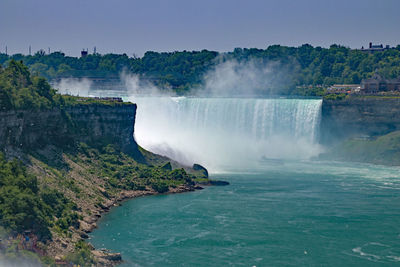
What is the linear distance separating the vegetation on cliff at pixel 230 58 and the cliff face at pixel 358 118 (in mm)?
34839

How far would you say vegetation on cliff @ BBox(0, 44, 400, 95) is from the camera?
138375 millimetres

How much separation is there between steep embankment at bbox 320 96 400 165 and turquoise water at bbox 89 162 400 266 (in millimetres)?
15951

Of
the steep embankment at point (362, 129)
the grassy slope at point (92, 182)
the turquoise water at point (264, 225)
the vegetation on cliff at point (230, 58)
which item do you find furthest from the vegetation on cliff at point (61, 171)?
the vegetation on cliff at point (230, 58)

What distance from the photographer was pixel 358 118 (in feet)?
301

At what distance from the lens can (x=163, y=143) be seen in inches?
3248

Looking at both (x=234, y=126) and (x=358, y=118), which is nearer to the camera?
(x=358, y=118)

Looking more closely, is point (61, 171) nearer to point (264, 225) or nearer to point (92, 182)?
point (92, 182)

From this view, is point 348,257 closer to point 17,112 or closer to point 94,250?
point 94,250

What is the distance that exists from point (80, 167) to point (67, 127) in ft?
18.2

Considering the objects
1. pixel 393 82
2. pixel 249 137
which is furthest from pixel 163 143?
pixel 393 82

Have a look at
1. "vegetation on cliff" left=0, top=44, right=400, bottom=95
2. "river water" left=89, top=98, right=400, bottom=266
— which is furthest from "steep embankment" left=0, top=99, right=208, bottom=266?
"vegetation on cliff" left=0, top=44, right=400, bottom=95

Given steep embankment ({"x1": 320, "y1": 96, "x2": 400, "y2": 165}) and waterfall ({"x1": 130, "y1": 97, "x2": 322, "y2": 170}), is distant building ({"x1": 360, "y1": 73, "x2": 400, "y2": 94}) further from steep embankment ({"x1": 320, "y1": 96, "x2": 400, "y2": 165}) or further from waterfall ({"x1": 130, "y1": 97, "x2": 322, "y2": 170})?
waterfall ({"x1": 130, "y1": 97, "x2": 322, "y2": 170})

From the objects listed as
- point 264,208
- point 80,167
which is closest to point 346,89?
point 80,167

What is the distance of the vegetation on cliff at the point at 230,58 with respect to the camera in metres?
138
